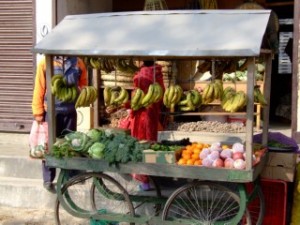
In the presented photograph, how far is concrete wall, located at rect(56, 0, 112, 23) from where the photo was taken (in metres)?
7.49

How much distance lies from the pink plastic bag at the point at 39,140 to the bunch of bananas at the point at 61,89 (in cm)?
105

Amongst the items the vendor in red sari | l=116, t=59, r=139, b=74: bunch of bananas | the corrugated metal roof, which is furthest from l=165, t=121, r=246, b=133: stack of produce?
the corrugated metal roof

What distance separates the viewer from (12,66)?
791 centimetres

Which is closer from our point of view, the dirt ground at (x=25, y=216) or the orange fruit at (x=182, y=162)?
the orange fruit at (x=182, y=162)

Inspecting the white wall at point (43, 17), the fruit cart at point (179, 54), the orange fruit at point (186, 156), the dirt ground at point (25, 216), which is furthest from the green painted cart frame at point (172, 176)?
the white wall at point (43, 17)

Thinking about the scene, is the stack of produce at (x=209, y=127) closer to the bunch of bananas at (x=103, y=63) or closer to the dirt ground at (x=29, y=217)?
the dirt ground at (x=29, y=217)

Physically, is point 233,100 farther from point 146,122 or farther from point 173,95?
point 146,122

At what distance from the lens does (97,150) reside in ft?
14.6

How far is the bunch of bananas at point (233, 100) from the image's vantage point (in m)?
4.07

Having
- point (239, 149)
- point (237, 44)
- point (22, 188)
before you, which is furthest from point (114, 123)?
point (237, 44)

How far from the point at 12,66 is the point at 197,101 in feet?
14.1

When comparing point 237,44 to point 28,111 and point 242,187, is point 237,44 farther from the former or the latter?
point 28,111

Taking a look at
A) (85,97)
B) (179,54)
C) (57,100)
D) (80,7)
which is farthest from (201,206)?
(80,7)

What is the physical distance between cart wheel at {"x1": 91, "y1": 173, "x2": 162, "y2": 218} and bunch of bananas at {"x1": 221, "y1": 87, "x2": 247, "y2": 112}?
50.7 inches
